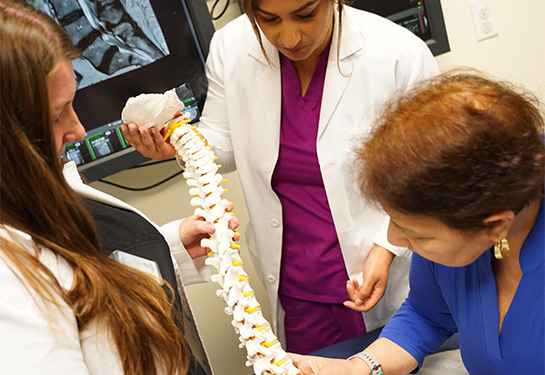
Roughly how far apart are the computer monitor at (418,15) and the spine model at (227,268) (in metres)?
0.90

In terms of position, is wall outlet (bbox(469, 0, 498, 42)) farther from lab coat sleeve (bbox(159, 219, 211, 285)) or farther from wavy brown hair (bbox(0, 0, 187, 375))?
wavy brown hair (bbox(0, 0, 187, 375))

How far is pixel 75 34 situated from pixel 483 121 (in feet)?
4.12

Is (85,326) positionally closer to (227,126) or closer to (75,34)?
(227,126)

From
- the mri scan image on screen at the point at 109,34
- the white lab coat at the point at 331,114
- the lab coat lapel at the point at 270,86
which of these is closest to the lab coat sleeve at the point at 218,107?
the white lab coat at the point at 331,114

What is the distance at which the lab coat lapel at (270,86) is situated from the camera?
1.48m

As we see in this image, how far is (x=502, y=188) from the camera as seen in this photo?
820mm

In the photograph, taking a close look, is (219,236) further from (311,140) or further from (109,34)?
(109,34)

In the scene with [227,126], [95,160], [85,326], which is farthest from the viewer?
[95,160]

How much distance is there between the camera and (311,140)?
1.46 m

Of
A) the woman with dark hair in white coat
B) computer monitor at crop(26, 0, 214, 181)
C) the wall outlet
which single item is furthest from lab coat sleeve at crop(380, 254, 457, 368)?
the wall outlet

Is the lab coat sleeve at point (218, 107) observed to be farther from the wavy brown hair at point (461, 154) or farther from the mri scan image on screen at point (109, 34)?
the wavy brown hair at point (461, 154)

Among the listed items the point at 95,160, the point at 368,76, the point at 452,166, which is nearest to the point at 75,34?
the point at 95,160

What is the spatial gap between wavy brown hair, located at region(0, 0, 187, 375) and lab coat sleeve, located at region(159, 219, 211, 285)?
0.40m

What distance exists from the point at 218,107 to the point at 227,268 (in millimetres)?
678
